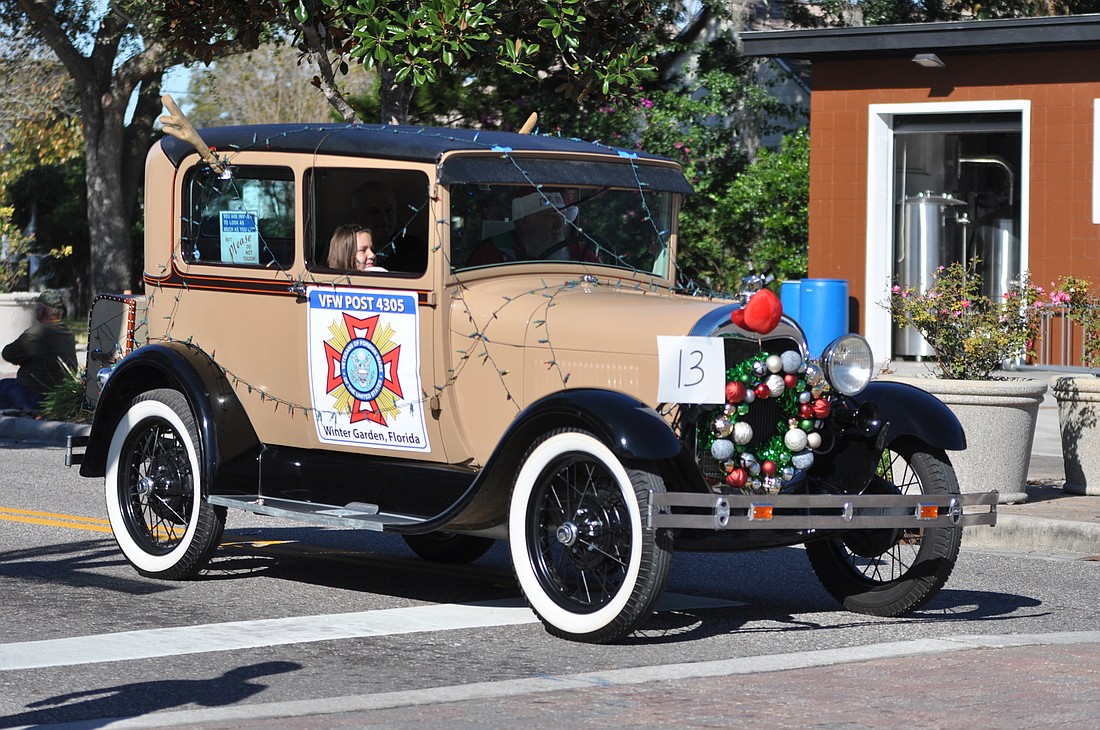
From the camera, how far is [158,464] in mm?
8328

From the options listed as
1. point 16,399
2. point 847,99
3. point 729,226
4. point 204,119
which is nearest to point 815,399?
point 16,399

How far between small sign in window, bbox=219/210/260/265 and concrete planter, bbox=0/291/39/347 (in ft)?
55.8

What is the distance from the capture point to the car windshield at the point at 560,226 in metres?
7.50

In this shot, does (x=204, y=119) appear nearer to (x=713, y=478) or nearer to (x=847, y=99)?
(x=847, y=99)

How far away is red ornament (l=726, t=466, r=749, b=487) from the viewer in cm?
673

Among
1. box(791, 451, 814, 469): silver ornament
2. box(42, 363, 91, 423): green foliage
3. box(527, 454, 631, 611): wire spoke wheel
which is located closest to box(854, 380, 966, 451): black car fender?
box(791, 451, 814, 469): silver ornament

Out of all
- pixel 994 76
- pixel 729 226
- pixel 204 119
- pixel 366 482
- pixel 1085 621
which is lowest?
pixel 1085 621

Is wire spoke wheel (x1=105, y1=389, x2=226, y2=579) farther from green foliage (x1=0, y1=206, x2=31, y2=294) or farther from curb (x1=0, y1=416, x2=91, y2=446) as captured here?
green foliage (x1=0, y1=206, x2=31, y2=294)

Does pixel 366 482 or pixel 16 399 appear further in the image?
pixel 16 399

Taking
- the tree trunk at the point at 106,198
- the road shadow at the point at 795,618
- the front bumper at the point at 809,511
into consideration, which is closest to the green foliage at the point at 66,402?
the road shadow at the point at 795,618

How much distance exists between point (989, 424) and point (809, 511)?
409 centimetres

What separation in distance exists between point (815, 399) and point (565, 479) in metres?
1.13

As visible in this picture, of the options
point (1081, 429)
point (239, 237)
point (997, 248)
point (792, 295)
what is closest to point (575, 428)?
point (239, 237)

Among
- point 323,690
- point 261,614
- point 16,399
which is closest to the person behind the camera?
point 323,690
